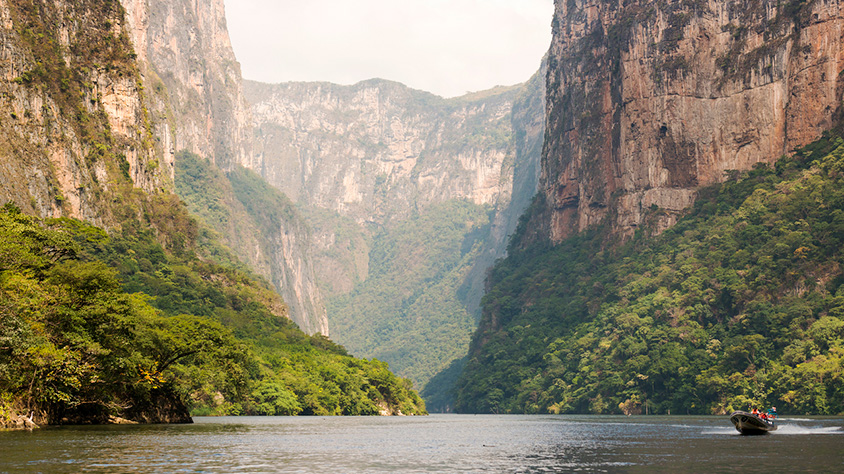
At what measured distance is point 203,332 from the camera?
7312cm

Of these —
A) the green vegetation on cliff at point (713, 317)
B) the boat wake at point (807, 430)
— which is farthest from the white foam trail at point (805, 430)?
the green vegetation on cliff at point (713, 317)

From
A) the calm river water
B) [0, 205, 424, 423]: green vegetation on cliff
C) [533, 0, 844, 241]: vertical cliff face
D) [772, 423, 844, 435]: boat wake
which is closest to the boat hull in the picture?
the calm river water

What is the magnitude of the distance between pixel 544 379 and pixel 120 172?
281 feet

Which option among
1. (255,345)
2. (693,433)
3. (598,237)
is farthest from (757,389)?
(598,237)

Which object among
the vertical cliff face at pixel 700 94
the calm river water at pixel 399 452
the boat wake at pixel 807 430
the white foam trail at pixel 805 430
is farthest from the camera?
the vertical cliff face at pixel 700 94

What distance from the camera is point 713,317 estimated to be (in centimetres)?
13425

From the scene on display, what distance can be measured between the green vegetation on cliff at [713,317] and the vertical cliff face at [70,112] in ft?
268

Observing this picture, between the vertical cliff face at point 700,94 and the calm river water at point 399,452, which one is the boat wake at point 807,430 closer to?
the calm river water at point 399,452

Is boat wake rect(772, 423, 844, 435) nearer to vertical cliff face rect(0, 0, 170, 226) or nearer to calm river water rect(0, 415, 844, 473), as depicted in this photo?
calm river water rect(0, 415, 844, 473)

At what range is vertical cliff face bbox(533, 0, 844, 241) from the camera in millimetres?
143000

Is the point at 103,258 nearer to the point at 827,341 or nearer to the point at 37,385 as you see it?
the point at 37,385

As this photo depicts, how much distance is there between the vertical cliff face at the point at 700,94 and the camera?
14300cm

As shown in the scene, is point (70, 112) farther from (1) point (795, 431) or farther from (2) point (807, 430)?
(2) point (807, 430)

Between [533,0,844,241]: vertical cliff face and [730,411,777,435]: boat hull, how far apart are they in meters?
93.0
